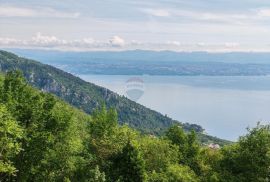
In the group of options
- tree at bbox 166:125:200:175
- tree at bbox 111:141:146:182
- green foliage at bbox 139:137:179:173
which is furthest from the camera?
tree at bbox 166:125:200:175

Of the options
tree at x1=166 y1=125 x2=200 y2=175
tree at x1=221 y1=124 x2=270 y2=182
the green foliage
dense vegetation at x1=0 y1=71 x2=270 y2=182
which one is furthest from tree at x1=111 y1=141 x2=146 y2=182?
tree at x1=166 y1=125 x2=200 y2=175

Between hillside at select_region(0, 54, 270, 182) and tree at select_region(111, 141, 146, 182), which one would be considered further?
hillside at select_region(0, 54, 270, 182)

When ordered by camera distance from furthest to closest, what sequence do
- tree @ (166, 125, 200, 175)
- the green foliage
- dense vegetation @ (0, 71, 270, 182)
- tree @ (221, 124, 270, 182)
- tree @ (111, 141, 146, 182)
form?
tree @ (166, 125, 200, 175) < the green foliage < tree @ (221, 124, 270, 182) < dense vegetation @ (0, 71, 270, 182) < tree @ (111, 141, 146, 182)

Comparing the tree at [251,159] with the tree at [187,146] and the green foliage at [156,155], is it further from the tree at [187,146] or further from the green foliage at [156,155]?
the tree at [187,146]

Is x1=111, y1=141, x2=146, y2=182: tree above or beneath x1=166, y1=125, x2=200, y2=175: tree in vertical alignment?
beneath

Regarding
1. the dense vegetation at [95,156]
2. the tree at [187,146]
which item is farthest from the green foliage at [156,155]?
the tree at [187,146]

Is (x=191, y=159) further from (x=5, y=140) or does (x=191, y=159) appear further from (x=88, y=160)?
(x=5, y=140)

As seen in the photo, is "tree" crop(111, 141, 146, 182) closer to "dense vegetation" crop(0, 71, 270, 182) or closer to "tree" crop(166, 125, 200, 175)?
"dense vegetation" crop(0, 71, 270, 182)

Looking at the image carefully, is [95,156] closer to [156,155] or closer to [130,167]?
[156,155]

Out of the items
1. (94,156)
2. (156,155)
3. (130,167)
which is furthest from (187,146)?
(130,167)
